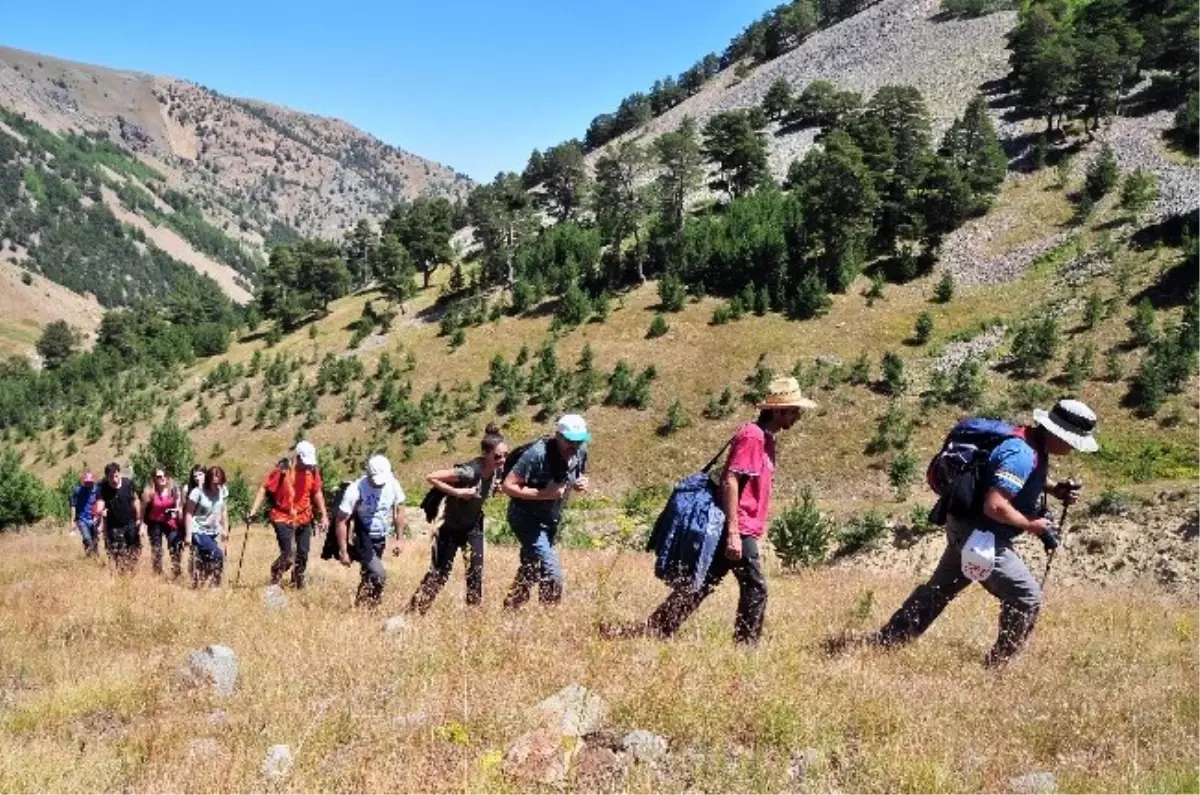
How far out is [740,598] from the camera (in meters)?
5.97

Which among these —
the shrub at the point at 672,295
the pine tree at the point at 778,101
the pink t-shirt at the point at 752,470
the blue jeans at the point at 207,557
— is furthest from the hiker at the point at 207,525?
the pine tree at the point at 778,101

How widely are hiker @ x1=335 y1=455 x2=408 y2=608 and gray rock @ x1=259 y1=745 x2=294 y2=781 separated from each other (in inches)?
163

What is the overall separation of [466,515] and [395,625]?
1.20 metres

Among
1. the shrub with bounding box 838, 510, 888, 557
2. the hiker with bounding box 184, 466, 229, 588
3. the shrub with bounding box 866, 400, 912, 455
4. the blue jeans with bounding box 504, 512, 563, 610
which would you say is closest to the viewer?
the blue jeans with bounding box 504, 512, 563, 610

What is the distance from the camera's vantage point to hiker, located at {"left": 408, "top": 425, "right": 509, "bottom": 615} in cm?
741

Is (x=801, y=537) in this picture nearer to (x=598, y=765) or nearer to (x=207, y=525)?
(x=207, y=525)

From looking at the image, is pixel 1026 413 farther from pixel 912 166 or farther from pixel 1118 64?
pixel 1118 64

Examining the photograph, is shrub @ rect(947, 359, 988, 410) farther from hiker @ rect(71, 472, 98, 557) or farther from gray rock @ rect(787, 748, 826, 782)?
gray rock @ rect(787, 748, 826, 782)

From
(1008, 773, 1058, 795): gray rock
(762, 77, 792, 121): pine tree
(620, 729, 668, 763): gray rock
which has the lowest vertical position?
(1008, 773, 1058, 795): gray rock

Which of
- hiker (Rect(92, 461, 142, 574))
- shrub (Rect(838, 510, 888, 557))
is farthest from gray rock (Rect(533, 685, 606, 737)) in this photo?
shrub (Rect(838, 510, 888, 557))

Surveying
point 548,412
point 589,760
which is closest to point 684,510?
point 589,760

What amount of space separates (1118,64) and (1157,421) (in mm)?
38728

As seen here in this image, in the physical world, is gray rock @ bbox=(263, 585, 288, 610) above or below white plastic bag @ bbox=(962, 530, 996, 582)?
below

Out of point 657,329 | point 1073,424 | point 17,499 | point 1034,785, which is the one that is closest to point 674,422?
point 657,329
